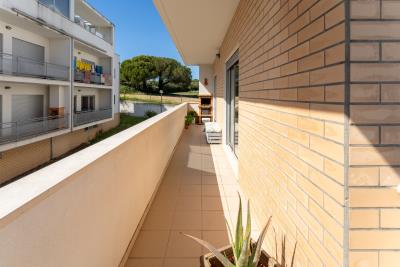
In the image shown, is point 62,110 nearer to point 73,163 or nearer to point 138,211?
point 138,211

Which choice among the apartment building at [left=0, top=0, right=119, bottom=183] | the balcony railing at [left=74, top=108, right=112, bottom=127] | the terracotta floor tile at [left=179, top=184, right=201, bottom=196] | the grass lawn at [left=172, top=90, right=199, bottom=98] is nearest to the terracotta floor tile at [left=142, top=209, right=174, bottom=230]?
the terracotta floor tile at [left=179, top=184, right=201, bottom=196]

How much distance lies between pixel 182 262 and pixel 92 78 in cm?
2072

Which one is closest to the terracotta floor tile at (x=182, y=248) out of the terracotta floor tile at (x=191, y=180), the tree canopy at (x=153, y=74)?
the terracotta floor tile at (x=191, y=180)

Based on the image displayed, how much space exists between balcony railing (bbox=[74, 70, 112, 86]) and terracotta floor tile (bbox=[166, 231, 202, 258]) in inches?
693

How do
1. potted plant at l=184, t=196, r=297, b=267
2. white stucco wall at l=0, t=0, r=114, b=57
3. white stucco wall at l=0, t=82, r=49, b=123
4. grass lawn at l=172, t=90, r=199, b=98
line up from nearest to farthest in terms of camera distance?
potted plant at l=184, t=196, r=297, b=267 < white stucco wall at l=0, t=0, r=114, b=57 < white stucco wall at l=0, t=82, r=49, b=123 < grass lawn at l=172, t=90, r=199, b=98

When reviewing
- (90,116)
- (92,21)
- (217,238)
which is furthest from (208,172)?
(92,21)

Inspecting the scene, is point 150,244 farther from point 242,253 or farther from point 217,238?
point 242,253

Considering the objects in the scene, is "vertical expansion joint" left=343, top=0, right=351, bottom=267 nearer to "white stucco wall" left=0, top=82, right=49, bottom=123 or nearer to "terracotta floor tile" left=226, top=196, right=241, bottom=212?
"terracotta floor tile" left=226, top=196, right=241, bottom=212

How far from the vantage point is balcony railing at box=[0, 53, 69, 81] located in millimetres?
12779

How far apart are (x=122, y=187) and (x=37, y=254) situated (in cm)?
157

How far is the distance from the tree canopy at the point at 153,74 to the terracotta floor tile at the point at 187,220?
148 ft

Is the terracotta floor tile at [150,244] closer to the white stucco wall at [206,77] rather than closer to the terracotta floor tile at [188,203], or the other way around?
the terracotta floor tile at [188,203]

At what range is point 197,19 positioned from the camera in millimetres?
6465

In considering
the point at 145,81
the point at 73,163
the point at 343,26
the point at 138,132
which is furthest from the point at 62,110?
the point at 145,81
